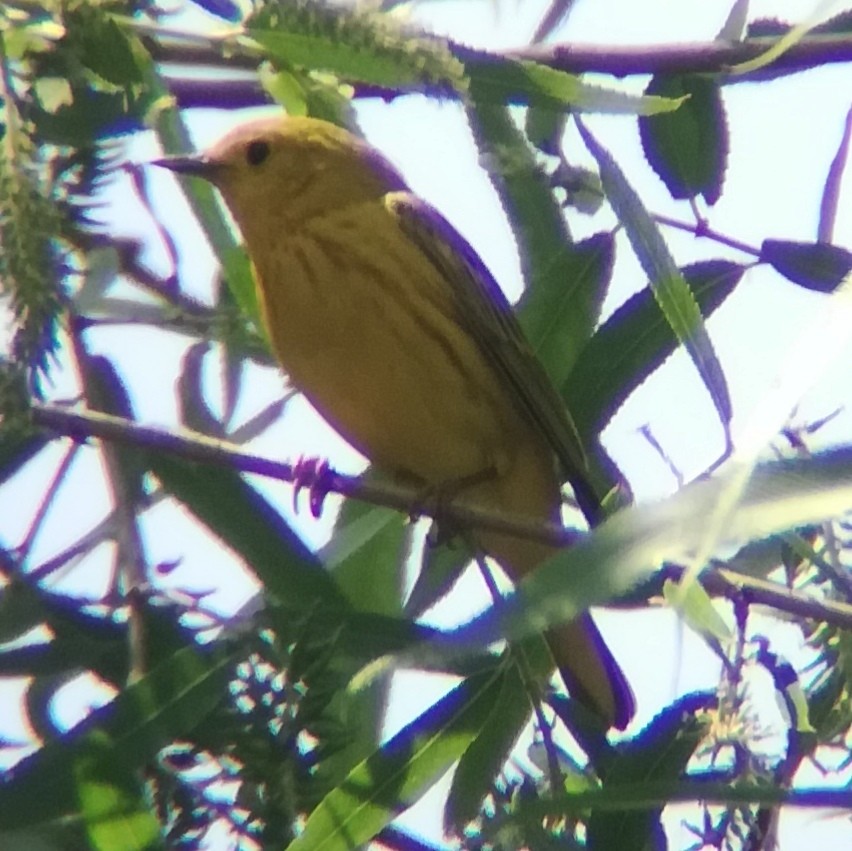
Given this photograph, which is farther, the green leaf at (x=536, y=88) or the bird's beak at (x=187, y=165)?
the bird's beak at (x=187, y=165)

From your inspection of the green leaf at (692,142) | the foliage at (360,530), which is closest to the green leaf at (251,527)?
the foliage at (360,530)

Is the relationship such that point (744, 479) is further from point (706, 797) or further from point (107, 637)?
point (107, 637)

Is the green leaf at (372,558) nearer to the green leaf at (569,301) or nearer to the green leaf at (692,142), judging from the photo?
the green leaf at (569,301)

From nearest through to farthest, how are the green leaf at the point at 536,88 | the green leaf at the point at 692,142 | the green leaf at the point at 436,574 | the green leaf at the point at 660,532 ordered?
the green leaf at the point at 660,532
the green leaf at the point at 536,88
the green leaf at the point at 692,142
the green leaf at the point at 436,574

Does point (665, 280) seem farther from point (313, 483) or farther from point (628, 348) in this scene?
point (313, 483)

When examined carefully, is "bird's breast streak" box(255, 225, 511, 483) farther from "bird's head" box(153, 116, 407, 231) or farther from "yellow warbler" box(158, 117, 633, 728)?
"bird's head" box(153, 116, 407, 231)

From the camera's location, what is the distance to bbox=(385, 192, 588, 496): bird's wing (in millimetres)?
2323

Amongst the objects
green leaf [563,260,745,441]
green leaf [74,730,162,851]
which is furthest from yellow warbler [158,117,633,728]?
green leaf [74,730,162,851]

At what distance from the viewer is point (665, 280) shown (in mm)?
1735

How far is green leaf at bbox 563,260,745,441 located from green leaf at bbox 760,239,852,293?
10 centimetres

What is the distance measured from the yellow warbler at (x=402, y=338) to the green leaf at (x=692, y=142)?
1.04 ft

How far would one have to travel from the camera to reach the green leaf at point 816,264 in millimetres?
2014

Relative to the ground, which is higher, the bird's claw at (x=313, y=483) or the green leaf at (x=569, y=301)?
the bird's claw at (x=313, y=483)

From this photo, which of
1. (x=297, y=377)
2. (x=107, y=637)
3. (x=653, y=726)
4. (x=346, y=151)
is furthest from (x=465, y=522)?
(x=346, y=151)
